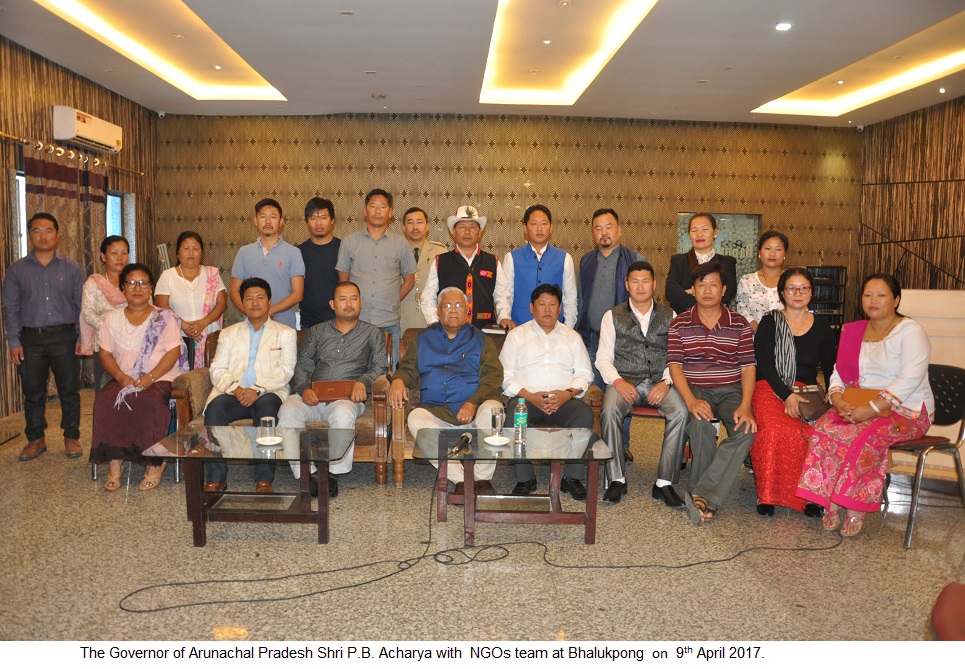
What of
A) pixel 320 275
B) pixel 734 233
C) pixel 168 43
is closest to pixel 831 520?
pixel 320 275

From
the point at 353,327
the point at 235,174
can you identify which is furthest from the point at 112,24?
the point at 353,327

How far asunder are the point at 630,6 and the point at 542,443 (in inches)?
170

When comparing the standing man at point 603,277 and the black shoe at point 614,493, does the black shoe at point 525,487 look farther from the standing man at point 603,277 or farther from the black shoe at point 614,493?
the standing man at point 603,277

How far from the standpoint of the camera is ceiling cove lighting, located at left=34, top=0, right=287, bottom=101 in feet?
21.8

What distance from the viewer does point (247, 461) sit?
3742mm

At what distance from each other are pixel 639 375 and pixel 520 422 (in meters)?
1.06

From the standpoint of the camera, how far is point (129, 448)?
4887 millimetres

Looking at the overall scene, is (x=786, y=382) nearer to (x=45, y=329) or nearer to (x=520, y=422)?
(x=520, y=422)

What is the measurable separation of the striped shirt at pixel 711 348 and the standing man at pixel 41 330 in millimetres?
4261

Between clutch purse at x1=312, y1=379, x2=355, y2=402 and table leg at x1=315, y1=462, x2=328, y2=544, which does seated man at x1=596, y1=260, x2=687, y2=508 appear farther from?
table leg at x1=315, y1=462, x2=328, y2=544

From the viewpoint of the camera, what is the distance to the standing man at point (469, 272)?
18.5 ft

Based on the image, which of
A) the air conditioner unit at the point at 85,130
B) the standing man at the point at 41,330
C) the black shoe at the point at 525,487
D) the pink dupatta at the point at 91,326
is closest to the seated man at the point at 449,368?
the black shoe at the point at 525,487

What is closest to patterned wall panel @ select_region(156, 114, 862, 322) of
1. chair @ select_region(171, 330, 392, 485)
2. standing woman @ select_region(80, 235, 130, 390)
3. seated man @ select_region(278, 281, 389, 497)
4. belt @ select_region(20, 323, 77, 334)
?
standing woman @ select_region(80, 235, 130, 390)
